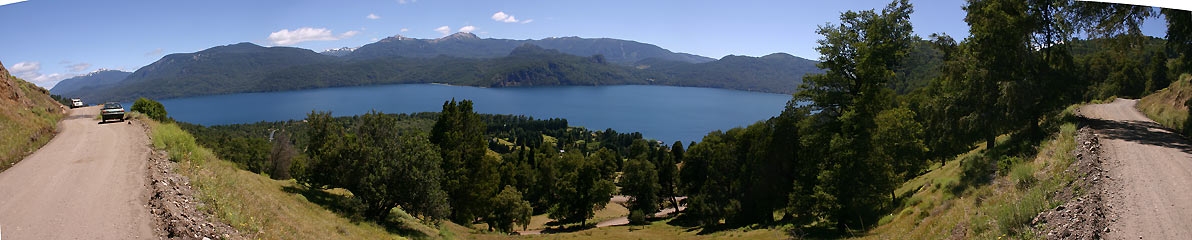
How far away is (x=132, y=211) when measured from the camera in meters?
8.11

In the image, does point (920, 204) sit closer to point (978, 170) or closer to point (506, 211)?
point (978, 170)

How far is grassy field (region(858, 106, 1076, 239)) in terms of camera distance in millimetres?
8484

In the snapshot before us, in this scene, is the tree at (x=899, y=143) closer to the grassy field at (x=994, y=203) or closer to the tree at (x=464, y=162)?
the grassy field at (x=994, y=203)

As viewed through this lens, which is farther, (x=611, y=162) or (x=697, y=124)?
(x=697, y=124)

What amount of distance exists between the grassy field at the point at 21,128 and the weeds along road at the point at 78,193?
24 cm

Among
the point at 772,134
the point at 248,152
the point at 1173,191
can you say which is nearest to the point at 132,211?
the point at 1173,191

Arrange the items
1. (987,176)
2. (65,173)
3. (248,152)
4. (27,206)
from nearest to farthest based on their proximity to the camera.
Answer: (27,206), (65,173), (987,176), (248,152)

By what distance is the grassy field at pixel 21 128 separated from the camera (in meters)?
11.4

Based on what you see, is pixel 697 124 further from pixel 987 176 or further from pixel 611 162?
pixel 987 176

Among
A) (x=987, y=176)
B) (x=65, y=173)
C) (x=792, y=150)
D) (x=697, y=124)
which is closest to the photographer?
(x=65, y=173)

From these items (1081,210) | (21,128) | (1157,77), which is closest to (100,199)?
(21,128)

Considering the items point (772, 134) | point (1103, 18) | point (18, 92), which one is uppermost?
point (1103, 18)

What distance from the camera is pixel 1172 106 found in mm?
16438

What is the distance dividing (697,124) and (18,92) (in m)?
170
